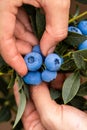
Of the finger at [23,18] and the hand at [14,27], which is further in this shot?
the finger at [23,18]

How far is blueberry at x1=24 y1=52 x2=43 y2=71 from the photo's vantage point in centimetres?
85

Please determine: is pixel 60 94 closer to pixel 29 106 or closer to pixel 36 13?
pixel 29 106

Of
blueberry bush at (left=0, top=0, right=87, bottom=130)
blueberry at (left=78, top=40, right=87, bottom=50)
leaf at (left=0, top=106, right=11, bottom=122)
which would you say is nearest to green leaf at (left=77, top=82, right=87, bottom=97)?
blueberry bush at (left=0, top=0, right=87, bottom=130)

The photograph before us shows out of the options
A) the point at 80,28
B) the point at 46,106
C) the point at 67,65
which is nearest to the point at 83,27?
the point at 80,28

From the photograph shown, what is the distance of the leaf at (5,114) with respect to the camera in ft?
4.22

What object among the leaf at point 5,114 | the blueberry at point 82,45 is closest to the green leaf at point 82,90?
the blueberry at point 82,45

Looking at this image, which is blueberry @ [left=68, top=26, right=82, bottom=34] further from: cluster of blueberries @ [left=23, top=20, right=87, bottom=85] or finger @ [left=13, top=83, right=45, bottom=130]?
finger @ [left=13, top=83, right=45, bottom=130]

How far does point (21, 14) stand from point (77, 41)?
16cm

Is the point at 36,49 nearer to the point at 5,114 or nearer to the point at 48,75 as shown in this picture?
the point at 48,75

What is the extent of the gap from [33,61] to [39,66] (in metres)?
0.02

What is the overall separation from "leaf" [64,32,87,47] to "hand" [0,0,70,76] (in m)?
0.05

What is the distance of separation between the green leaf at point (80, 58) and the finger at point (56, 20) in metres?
0.05

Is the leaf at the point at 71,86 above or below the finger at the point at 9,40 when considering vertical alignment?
below

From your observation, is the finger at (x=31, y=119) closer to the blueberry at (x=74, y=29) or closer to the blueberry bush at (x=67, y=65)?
the blueberry bush at (x=67, y=65)
